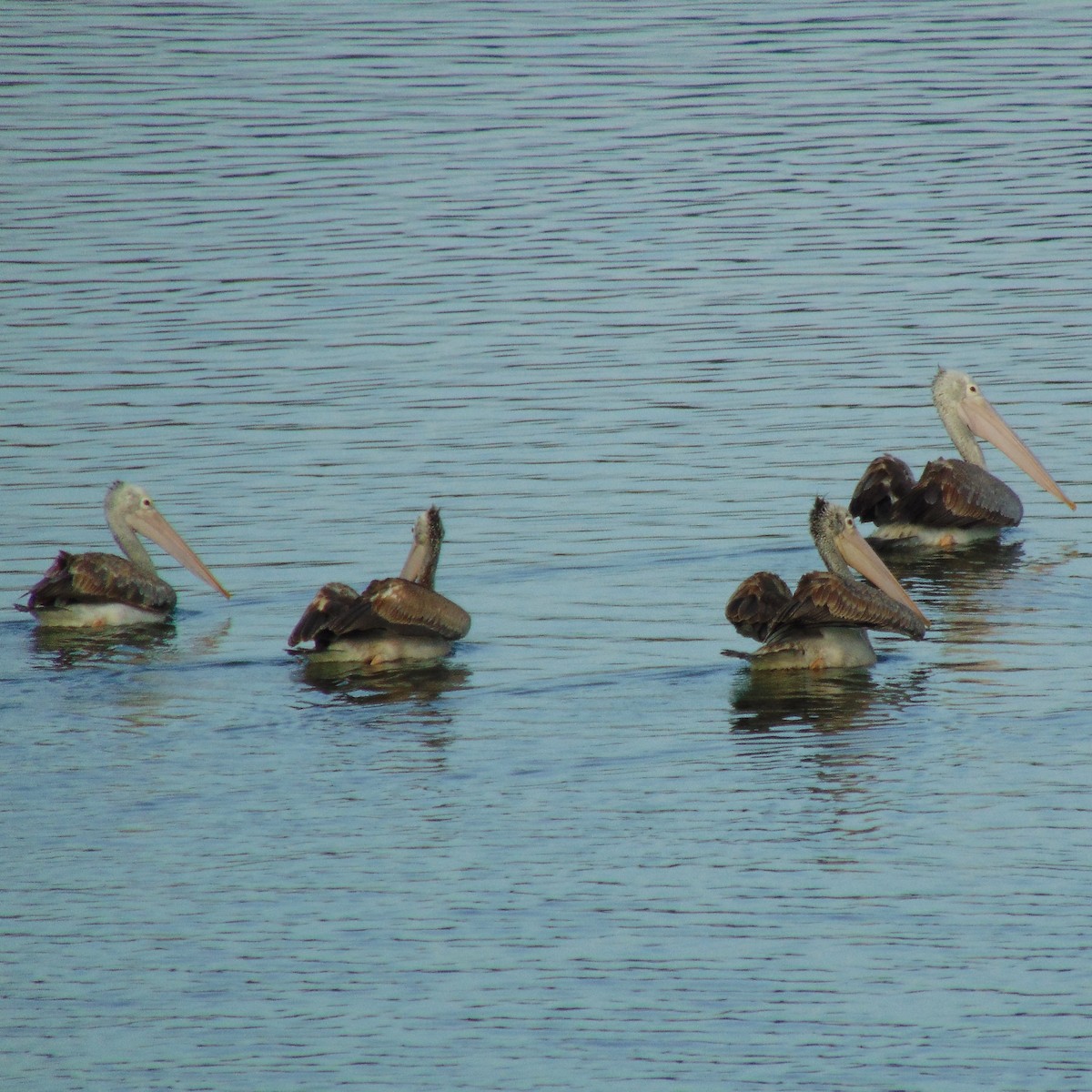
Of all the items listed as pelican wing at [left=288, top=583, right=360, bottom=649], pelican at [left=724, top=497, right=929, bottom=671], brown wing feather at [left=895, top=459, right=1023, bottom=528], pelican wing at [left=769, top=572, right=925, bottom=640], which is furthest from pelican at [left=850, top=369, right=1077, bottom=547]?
pelican wing at [left=288, top=583, right=360, bottom=649]

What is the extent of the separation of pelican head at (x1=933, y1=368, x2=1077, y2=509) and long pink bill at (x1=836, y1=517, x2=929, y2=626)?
2.56 meters

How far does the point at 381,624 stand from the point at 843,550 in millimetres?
2014

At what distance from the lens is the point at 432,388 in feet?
46.8

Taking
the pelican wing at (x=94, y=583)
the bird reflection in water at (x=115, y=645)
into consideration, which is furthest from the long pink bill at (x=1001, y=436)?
the pelican wing at (x=94, y=583)

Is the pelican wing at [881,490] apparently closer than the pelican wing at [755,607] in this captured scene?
No

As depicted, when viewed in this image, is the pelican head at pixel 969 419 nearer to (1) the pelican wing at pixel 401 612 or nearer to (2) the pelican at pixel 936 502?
(2) the pelican at pixel 936 502

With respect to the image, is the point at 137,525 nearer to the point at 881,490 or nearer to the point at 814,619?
the point at 881,490

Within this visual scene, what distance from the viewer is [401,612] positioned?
902cm

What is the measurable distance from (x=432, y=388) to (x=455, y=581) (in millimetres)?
3989

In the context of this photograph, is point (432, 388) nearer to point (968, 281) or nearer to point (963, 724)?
point (968, 281)

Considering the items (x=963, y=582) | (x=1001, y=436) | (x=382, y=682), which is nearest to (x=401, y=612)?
(x=382, y=682)

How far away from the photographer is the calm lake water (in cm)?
584

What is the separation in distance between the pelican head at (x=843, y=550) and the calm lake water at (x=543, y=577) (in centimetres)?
31

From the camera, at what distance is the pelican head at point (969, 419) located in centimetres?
1218
